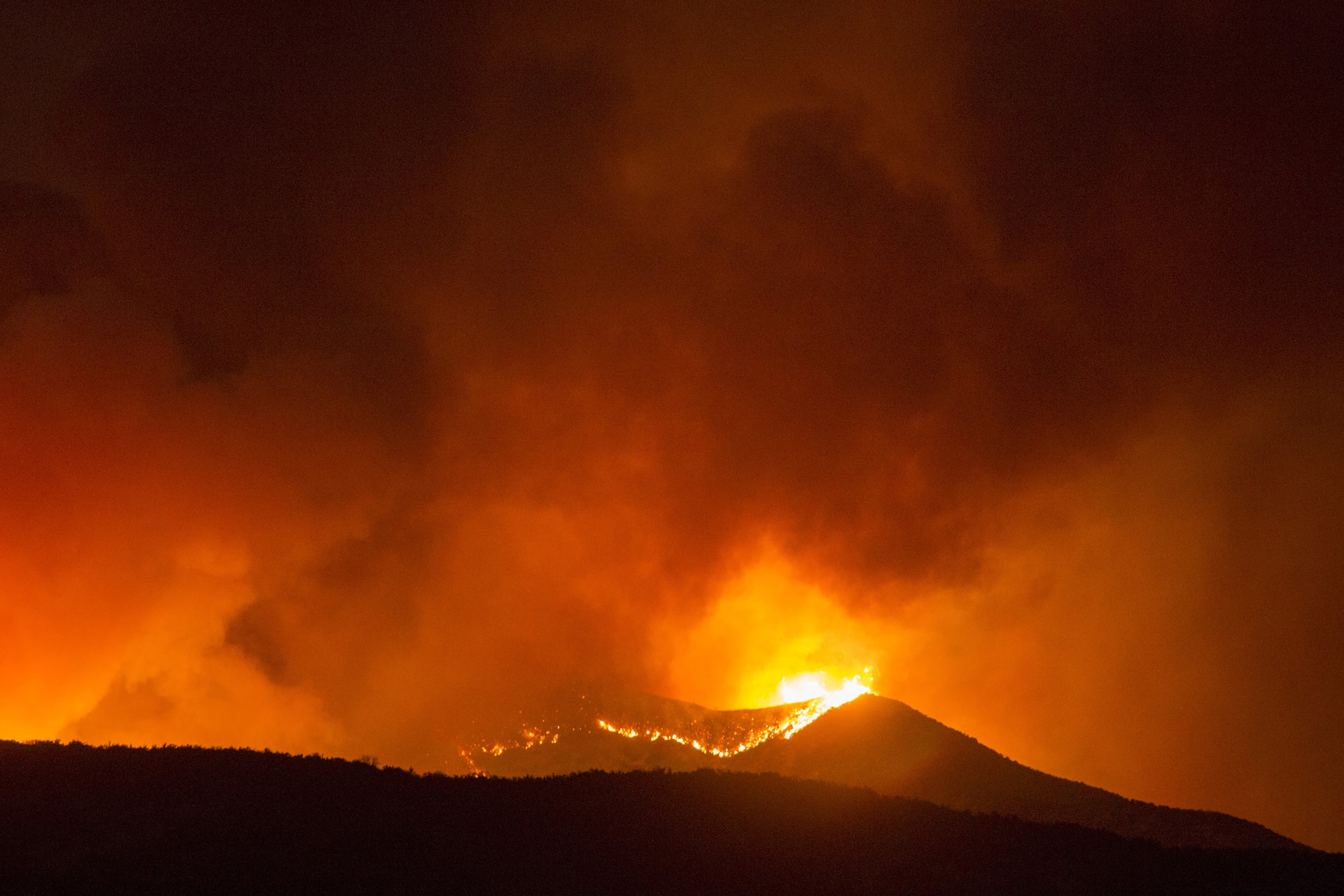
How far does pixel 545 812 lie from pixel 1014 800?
68571mm

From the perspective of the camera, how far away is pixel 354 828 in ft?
77.0

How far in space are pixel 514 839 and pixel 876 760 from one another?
265ft

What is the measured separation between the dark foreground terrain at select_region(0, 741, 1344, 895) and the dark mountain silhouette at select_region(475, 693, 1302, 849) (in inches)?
1142

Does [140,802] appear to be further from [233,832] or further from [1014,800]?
[1014,800]

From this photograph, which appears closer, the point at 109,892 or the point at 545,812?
the point at 109,892

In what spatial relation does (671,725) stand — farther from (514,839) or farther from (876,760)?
(514,839)

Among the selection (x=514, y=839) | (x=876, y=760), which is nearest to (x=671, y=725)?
(x=876, y=760)

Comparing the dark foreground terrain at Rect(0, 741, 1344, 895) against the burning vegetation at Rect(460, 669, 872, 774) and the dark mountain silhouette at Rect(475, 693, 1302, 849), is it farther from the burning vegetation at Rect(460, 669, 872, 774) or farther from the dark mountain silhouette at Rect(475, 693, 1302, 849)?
Answer: the burning vegetation at Rect(460, 669, 872, 774)

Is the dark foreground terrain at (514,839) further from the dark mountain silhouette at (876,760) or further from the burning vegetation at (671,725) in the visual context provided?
the burning vegetation at (671,725)

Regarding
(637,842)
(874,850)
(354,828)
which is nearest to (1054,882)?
(874,850)

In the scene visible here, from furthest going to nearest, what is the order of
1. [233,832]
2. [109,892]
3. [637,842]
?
1. [637,842]
2. [233,832]
3. [109,892]

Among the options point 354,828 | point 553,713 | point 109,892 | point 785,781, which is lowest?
point 109,892

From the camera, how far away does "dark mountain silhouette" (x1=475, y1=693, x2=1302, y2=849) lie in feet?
261

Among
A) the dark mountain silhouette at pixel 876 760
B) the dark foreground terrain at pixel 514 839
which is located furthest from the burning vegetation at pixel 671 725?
the dark foreground terrain at pixel 514 839
